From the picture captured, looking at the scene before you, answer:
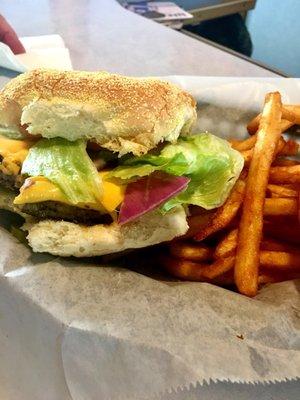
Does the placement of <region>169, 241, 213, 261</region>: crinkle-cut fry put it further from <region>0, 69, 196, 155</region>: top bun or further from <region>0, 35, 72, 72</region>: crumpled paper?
<region>0, 35, 72, 72</region>: crumpled paper

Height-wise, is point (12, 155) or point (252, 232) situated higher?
point (12, 155)

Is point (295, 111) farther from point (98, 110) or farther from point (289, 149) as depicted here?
point (98, 110)

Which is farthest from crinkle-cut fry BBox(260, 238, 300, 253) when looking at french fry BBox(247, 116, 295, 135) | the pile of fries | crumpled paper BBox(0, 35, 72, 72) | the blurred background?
the blurred background

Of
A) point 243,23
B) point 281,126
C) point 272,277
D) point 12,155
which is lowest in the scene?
point 243,23

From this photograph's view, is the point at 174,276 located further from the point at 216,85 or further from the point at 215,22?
the point at 215,22

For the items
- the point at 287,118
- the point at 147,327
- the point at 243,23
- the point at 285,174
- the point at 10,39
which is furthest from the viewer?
the point at 243,23

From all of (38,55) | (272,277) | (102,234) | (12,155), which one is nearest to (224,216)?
(272,277)
